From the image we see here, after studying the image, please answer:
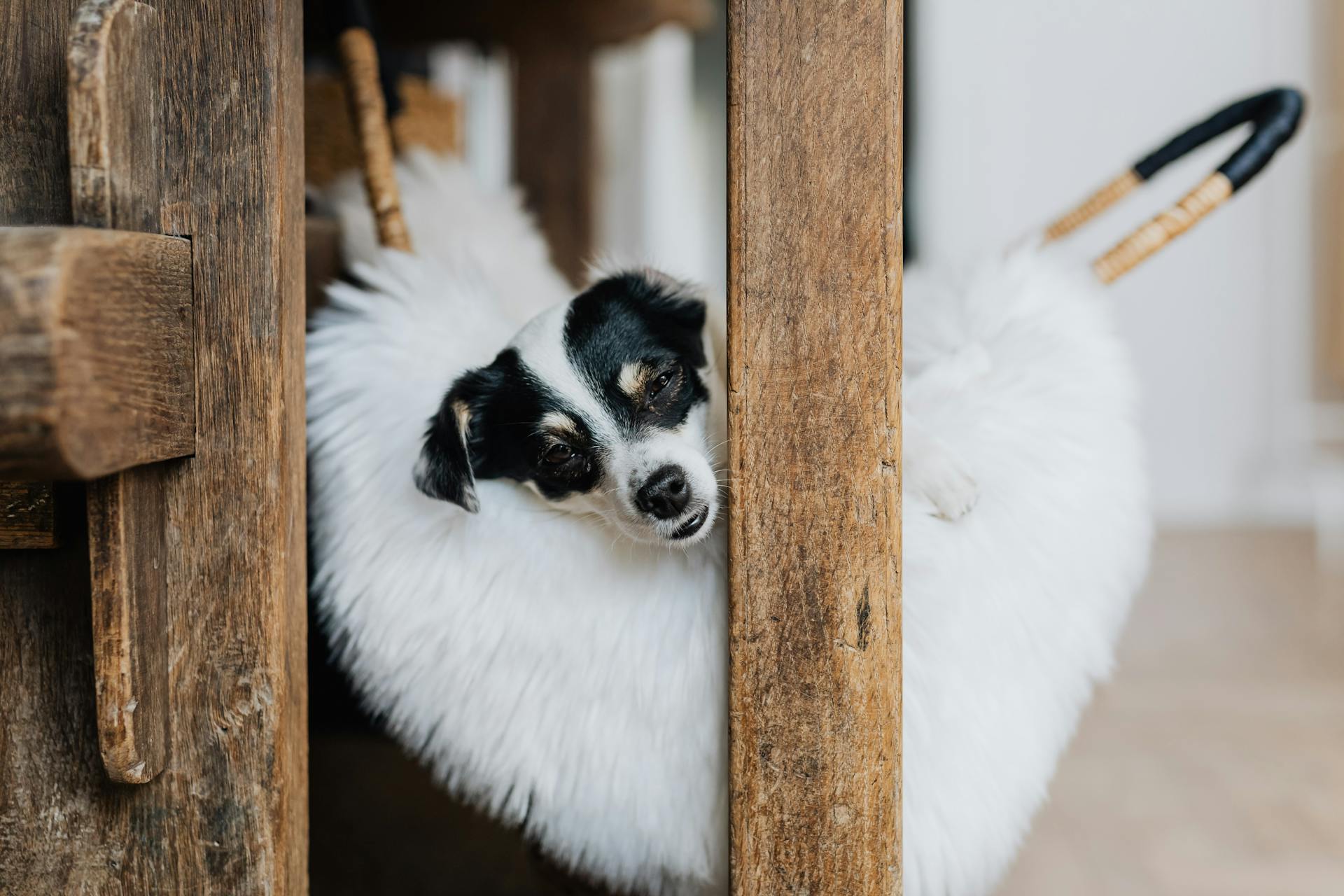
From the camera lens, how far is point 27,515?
653 millimetres

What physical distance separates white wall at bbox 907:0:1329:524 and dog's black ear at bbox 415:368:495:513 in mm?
2298

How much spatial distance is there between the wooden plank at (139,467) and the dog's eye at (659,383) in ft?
1.23

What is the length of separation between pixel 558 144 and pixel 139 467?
150 centimetres

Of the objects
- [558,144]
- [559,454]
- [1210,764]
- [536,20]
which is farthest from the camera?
[558,144]

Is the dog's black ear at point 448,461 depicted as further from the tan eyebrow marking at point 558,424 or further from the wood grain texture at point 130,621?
the wood grain texture at point 130,621

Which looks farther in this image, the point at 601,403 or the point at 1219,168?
the point at 1219,168

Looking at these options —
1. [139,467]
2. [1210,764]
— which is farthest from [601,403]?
[1210,764]

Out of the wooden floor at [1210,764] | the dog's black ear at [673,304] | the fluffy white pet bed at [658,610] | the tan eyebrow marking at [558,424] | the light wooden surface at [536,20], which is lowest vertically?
the wooden floor at [1210,764]

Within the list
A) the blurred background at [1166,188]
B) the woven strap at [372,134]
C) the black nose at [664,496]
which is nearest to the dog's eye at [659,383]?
the black nose at [664,496]

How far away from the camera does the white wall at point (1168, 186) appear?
2.79 meters

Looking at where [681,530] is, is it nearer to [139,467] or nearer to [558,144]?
[139,467]

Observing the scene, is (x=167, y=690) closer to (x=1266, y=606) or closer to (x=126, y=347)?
(x=126, y=347)

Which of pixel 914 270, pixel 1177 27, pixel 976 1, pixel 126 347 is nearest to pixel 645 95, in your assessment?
pixel 976 1

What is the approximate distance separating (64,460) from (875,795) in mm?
546
